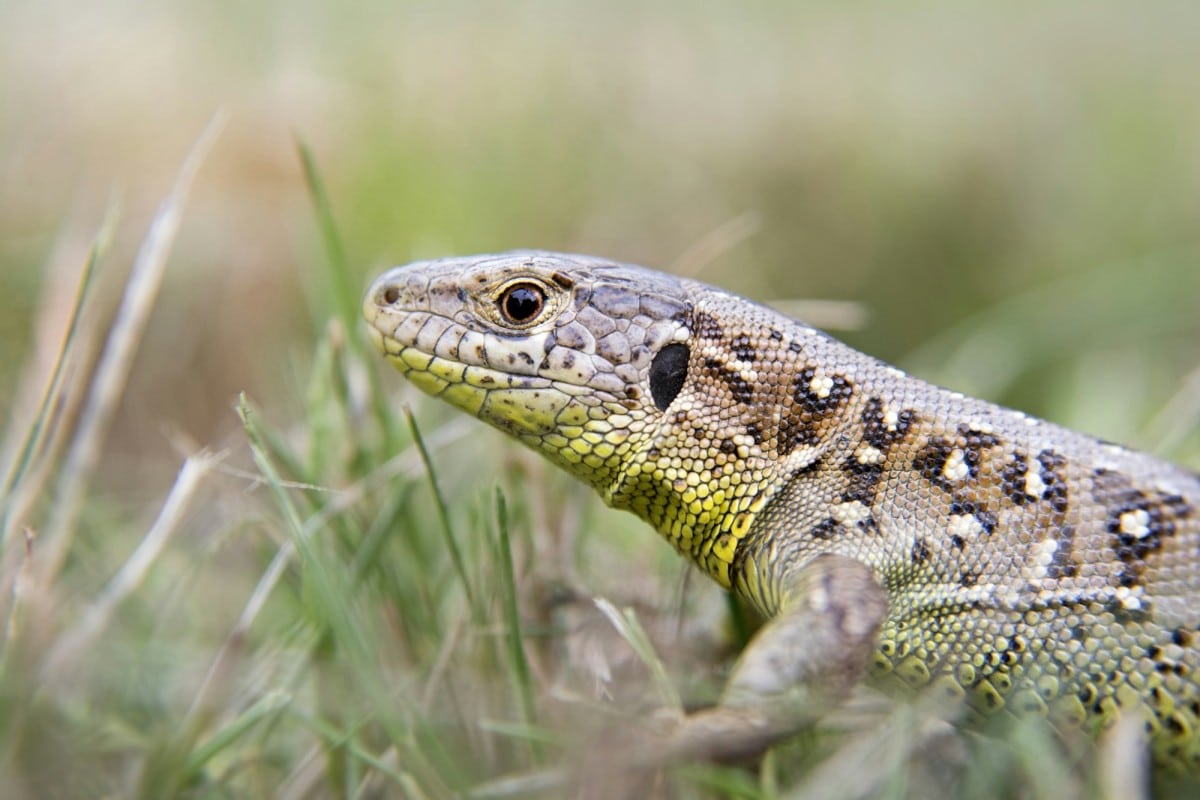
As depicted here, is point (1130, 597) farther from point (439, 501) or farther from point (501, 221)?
point (501, 221)

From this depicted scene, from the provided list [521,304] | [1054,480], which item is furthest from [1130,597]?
[521,304]

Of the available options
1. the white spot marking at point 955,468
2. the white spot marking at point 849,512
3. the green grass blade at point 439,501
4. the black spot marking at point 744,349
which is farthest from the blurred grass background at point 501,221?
the white spot marking at point 955,468

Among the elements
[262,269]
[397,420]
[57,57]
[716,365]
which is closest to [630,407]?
[716,365]

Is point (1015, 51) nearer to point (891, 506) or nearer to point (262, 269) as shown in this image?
point (262, 269)

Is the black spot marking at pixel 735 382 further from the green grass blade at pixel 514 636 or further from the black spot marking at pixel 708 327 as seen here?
the green grass blade at pixel 514 636

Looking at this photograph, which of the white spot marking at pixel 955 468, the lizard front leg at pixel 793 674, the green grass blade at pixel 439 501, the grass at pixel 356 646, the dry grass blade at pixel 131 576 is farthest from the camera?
the white spot marking at pixel 955 468

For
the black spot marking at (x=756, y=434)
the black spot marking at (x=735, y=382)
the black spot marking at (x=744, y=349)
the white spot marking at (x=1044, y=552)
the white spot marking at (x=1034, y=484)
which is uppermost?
the black spot marking at (x=744, y=349)

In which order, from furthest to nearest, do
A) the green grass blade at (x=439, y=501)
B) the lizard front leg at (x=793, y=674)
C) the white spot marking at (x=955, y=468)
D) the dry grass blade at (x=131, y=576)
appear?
1. the white spot marking at (x=955, y=468)
2. the green grass blade at (x=439, y=501)
3. the dry grass blade at (x=131, y=576)
4. the lizard front leg at (x=793, y=674)

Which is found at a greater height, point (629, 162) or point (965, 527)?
point (629, 162)
